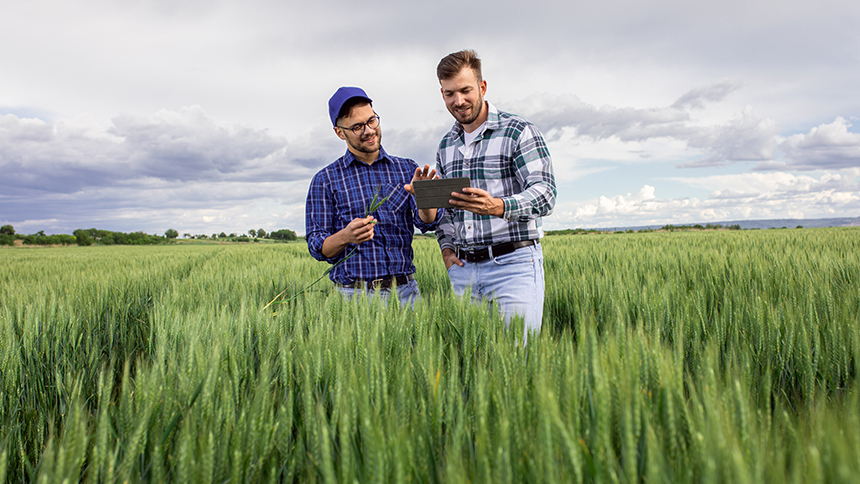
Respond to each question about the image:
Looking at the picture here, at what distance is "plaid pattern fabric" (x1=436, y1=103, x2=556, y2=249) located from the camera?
2.20 meters

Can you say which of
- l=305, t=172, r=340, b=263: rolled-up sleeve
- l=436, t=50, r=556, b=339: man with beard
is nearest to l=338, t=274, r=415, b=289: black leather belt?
l=305, t=172, r=340, b=263: rolled-up sleeve

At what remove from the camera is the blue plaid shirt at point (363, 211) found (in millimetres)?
2723

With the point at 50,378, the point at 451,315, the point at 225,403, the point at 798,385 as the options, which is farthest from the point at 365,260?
the point at 798,385

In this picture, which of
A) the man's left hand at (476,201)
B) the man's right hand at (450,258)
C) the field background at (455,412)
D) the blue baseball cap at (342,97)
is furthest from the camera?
the man's right hand at (450,258)

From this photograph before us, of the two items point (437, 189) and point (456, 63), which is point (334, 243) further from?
point (456, 63)

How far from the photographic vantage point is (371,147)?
261 centimetres

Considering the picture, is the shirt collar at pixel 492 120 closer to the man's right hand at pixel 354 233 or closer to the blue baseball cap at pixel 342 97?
the blue baseball cap at pixel 342 97

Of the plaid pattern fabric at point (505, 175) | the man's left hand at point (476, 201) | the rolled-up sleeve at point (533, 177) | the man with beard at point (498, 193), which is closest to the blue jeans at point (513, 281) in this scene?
the man with beard at point (498, 193)

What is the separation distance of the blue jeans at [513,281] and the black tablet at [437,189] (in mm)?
520

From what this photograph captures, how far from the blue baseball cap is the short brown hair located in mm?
502

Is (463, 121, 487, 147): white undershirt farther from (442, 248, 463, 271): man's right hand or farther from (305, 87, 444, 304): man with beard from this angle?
(442, 248, 463, 271): man's right hand

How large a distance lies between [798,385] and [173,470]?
182cm

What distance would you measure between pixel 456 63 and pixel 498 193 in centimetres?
77

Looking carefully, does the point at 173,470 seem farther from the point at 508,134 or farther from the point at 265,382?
the point at 508,134
